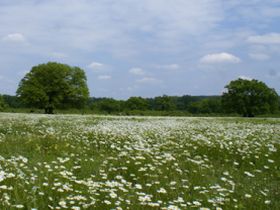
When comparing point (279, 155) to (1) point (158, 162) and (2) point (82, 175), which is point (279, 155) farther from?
(2) point (82, 175)

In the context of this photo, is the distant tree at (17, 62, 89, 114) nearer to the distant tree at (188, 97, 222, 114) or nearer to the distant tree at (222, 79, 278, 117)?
the distant tree at (222, 79, 278, 117)

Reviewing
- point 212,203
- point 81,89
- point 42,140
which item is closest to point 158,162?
point 212,203

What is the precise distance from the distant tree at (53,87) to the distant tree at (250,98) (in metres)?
28.2

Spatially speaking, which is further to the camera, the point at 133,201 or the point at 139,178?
the point at 139,178

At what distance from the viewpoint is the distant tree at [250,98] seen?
2683 inches

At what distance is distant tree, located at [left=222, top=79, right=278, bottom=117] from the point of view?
2683 inches

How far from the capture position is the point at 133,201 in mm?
5258

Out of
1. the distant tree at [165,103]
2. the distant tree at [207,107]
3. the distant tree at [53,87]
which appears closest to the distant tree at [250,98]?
the distant tree at [53,87]

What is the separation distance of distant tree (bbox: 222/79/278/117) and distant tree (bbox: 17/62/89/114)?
2817 centimetres

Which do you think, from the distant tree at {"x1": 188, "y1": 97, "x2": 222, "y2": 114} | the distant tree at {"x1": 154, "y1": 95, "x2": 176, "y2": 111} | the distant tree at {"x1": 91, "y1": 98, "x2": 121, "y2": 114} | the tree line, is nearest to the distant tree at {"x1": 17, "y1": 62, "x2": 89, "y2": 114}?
the tree line

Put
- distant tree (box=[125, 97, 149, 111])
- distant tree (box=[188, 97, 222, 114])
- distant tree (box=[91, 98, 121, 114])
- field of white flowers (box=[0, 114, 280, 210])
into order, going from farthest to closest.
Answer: distant tree (box=[125, 97, 149, 111]), distant tree (box=[188, 97, 222, 114]), distant tree (box=[91, 98, 121, 114]), field of white flowers (box=[0, 114, 280, 210])

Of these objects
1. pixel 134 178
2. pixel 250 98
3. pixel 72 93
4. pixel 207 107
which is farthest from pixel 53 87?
pixel 207 107

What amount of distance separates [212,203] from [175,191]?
0.79m

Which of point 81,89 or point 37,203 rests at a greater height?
point 81,89
